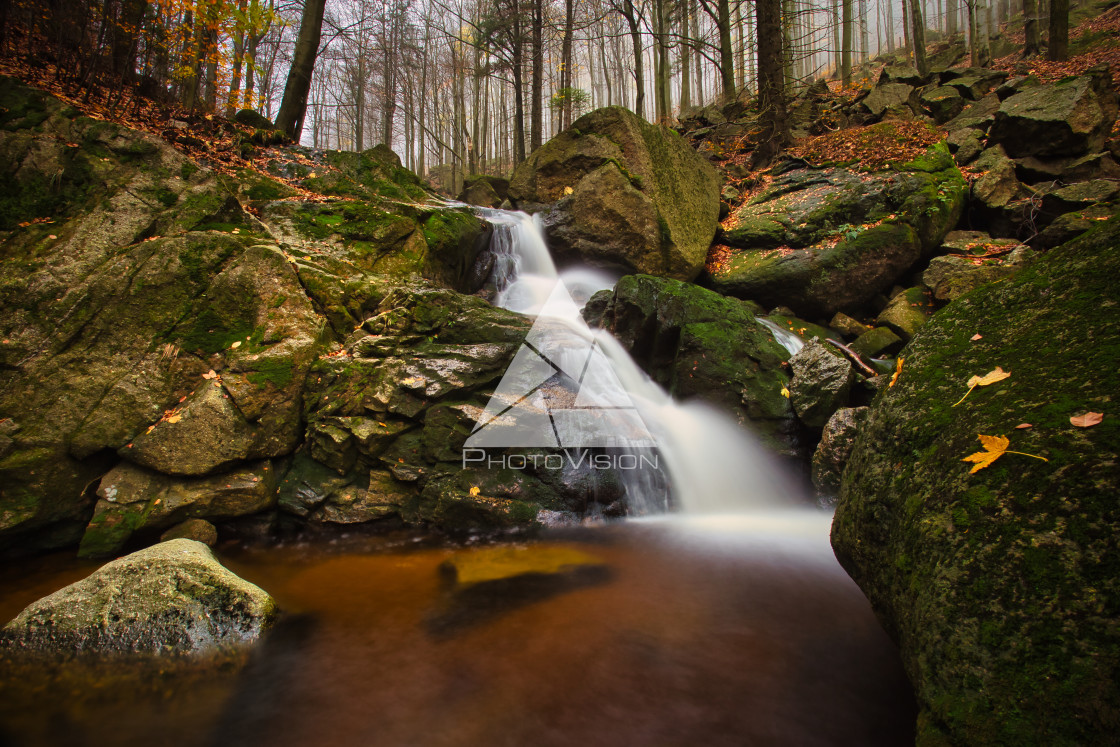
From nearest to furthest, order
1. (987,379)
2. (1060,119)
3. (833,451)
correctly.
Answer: (987,379) < (833,451) < (1060,119)

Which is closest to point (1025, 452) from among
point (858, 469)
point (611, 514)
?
point (858, 469)

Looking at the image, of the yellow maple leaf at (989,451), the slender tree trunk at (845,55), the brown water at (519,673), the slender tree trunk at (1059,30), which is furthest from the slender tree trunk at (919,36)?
the yellow maple leaf at (989,451)

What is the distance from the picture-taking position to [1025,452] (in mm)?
1824

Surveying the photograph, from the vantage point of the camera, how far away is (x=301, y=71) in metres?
11.0

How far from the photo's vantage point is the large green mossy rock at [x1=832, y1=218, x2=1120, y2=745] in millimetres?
1477

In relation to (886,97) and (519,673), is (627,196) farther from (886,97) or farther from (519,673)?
(886,97)

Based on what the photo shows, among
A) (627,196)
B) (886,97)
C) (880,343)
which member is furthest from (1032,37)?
(627,196)

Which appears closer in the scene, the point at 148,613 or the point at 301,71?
the point at 148,613

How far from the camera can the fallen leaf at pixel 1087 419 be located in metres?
1.72

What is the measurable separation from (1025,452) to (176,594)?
4894mm

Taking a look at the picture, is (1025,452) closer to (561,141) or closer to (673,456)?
(673,456)

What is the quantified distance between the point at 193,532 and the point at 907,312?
10169mm

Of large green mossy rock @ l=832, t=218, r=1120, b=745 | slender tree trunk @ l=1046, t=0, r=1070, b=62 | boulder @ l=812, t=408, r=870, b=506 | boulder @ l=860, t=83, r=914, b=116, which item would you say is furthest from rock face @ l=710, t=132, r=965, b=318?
slender tree trunk @ l=1046, t=0, r=1070, b=62

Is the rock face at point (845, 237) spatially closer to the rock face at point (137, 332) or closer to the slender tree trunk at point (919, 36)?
the rock face at point (137, 332)
